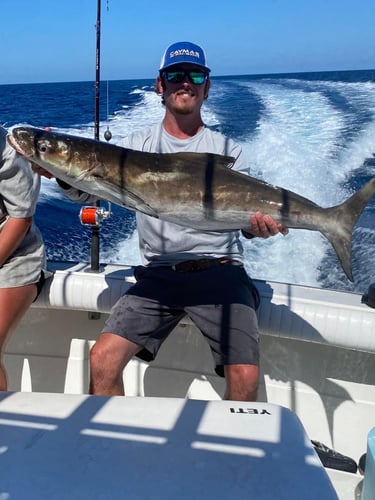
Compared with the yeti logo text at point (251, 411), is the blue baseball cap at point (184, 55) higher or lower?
higher

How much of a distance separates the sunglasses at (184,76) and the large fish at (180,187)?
647 millimetres

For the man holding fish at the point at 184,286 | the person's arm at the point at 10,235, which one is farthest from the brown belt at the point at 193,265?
the person's arm at the point at 10,235

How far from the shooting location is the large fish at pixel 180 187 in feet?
6.29

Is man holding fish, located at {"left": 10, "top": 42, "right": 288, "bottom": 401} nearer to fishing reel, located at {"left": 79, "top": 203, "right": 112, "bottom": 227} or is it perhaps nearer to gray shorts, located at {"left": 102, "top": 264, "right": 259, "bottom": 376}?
gray shorts, located at {"left": 102, "top": 264, "right": 259, "bottom": 376}

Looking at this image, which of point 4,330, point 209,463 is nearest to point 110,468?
point 209,463

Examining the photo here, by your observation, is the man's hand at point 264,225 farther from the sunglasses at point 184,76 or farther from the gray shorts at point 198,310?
the sunglasses at point 184,76

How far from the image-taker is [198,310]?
240 cm

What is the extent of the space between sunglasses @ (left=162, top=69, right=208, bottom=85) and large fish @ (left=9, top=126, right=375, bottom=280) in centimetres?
65

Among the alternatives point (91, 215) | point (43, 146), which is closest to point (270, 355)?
point (91, 215)

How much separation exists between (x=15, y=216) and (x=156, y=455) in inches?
56.9

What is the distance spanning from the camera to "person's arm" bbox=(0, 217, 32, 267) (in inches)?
94.6

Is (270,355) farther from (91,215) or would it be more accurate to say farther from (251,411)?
(251,411)

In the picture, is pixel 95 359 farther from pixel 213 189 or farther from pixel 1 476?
pixel 1 476

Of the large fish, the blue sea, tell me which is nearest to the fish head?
the large fish
